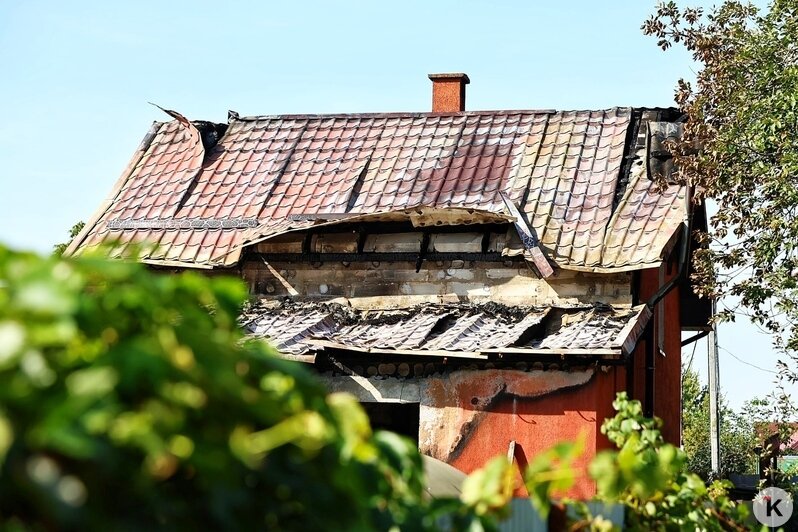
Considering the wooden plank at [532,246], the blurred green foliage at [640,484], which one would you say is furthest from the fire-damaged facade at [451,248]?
the blurred green foliage at [640,484]

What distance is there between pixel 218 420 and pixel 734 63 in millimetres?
12709

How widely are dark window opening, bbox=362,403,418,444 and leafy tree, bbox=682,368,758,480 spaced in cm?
2476

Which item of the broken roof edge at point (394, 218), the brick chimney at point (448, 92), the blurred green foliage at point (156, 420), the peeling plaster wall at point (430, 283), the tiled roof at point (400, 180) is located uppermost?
the brick chimney at point (448, 92)

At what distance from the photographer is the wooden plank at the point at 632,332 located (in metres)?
12.0

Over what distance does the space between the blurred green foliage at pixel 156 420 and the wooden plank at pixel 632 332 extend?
951 cm

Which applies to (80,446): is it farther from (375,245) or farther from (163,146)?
(163,146)

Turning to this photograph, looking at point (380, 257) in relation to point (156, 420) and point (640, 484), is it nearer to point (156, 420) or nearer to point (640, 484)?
point (640, 484)

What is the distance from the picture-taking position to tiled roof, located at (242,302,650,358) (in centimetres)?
1230

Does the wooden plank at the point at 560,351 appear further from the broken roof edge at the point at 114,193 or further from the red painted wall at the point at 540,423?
the broken roof edge at the point at 114,193

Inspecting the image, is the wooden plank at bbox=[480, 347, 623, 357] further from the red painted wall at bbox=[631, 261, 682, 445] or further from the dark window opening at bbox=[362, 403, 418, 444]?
the red painted wall at bbox=[631, 261, 682, 445]

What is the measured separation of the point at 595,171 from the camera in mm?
15375

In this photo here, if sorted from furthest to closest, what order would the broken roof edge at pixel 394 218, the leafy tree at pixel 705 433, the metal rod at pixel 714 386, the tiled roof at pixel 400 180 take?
the leafy tree at pixel 705 433
the metal rod at pixel 714 386
the tiled roof at pixel 400 180
the broken roof edge at pixel 394 218

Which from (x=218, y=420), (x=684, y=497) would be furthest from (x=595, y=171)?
(x=218, y=420)

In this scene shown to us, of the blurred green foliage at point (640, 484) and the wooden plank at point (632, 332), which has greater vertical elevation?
the wooden plank at point (632, 332)
